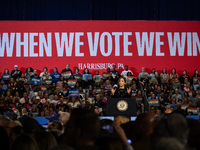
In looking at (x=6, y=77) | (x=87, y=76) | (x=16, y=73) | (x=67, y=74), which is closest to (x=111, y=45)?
(x=87, y=76)

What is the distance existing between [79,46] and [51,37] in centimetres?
151

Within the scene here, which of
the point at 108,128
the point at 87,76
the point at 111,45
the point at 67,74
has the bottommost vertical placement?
the point at 108,128

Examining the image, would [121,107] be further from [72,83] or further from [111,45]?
[111,45]

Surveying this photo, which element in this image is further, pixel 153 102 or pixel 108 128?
pixel 153 102

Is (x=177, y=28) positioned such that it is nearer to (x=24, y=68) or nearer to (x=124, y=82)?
(x=24, y=68)

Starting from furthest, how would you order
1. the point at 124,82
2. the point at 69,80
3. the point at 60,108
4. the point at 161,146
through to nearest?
the point at 69,80, the point at 60,108, the point at 124,82, the point at 161,146

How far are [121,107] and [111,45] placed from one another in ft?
34.1

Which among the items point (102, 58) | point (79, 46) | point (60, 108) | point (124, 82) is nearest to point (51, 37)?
point (79, 46)

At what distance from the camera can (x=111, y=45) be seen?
15547mm

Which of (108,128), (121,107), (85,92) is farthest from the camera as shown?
(85,92)

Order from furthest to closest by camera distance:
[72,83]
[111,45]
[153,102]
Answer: [111,45]
[72,83]
[153,102]

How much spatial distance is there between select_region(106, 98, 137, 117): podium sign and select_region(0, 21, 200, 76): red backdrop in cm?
1004

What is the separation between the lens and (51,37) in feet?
51.0

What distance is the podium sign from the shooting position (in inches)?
211
